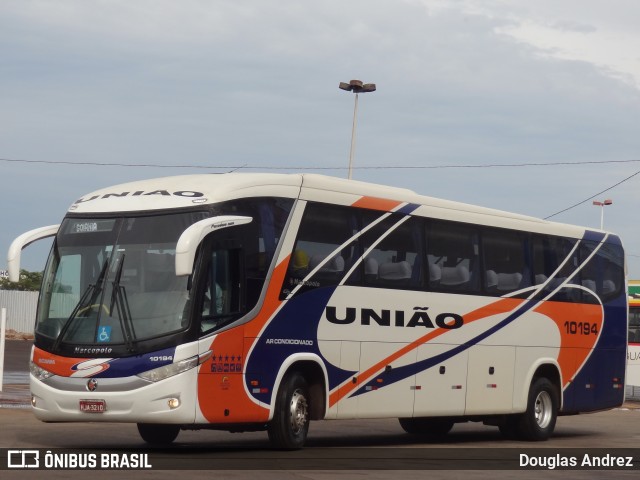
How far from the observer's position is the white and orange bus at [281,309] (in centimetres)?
1535

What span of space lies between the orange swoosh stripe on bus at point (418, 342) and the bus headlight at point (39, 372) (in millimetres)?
3838

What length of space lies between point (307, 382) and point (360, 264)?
72.8 inches

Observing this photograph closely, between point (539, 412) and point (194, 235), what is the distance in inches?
371

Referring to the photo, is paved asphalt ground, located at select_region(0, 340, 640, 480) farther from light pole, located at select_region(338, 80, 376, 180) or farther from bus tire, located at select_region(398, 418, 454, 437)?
light pole, located at select_region(338, 80, 376, 180)

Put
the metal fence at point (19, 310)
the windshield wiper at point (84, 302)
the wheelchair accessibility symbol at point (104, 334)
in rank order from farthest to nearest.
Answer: the metal fence at point (19, 310), the windshield wiper at point (84, 302), the wheelchair accessibility symbol at point (104, 334)

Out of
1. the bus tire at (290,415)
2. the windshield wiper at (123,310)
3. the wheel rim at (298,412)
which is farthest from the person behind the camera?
the wheel rim at (298,412)

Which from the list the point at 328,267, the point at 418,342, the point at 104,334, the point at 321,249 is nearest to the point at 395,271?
the point at 418,342

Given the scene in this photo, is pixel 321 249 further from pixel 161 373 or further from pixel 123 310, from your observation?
pixel 161 373

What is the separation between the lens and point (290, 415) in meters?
16.6

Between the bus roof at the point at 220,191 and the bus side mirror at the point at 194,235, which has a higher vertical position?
the bus roof at the point at 220,191

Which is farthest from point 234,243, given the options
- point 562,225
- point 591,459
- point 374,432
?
point 562,225

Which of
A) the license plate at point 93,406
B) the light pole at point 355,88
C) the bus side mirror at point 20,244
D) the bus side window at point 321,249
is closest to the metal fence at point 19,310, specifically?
the light pole at point 355,88

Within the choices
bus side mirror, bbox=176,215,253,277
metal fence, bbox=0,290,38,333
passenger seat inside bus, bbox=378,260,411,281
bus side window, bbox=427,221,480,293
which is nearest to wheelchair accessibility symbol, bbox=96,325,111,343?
bus side mirror, bbox=176,215,253,277

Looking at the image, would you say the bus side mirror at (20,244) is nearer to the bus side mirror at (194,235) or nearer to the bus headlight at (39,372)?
the bus headlight at (39,372)
